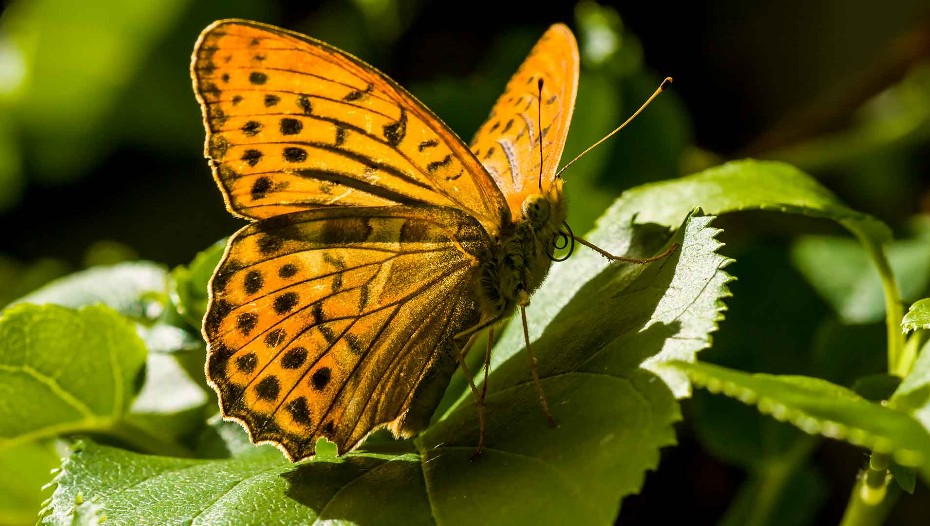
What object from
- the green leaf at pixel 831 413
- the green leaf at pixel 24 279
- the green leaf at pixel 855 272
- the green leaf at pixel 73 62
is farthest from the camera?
the green leaf at pixel 73 62

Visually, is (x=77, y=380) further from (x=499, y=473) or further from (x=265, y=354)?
(x=499, y=473)

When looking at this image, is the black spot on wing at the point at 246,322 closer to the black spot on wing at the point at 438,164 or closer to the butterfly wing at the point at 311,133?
the butterfly wing at the point at 311,133

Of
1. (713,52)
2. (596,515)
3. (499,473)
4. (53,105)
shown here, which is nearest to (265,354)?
(499,473)

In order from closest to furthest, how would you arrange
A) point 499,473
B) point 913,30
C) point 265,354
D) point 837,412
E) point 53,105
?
point 837,412 → point 499,473 → point 265,354 → point 913,30 → point 53,105

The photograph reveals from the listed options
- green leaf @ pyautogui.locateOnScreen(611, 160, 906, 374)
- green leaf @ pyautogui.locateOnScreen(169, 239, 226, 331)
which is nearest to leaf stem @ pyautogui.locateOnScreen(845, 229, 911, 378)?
green leaf @ pyautogui.locateOnScreen(611, 160, 906, 374)

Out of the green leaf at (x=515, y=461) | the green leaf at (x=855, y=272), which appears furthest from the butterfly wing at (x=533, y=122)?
the green leaf at (x=855, y=272)

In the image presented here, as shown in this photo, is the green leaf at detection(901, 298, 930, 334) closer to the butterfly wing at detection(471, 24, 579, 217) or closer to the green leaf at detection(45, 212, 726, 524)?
the green leaf at detection(45, 212, 726, 524)
